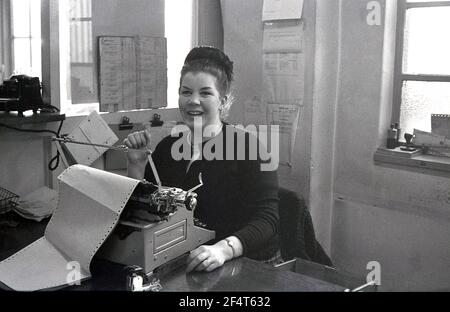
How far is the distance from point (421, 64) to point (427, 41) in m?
0.13

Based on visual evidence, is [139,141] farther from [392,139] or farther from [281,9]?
[392,139]

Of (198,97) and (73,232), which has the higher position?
(198,97)

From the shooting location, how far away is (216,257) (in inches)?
61.6

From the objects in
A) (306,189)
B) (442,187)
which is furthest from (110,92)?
(442,187)

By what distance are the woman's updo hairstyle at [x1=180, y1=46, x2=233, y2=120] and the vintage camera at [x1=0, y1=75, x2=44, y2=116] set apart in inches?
31.5

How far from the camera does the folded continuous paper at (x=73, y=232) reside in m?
1.54

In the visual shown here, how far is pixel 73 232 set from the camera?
1.65m

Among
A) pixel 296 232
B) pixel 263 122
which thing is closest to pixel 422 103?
pixel 263 122

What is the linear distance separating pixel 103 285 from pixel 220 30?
2356 mm

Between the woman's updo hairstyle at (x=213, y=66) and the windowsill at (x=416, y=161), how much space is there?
1221 millimetres

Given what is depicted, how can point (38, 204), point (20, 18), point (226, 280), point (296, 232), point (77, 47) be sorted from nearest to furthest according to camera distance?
point (226, 280) → point (296, 232) → point (38, 204) → point (77, 47) → point (20, 18)

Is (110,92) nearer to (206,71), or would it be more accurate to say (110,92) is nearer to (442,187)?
(206,71)

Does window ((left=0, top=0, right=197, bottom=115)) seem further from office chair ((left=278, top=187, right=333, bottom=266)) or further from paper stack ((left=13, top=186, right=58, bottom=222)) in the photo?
office chair ((left=278, top=187, right=333, bottom=266))

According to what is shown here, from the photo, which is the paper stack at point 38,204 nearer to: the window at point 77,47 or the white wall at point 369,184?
the window at point 77,47
